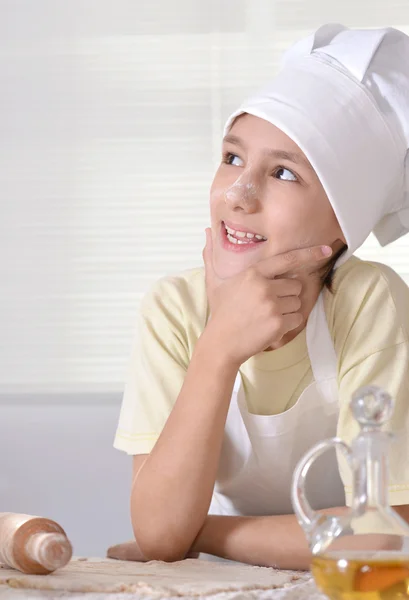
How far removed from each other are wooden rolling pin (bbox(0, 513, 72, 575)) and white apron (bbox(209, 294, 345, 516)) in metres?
0.41

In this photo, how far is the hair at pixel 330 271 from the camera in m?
1.29

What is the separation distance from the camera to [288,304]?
1.16m

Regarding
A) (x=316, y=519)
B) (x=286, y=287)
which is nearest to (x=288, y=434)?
(x=286, y=287)

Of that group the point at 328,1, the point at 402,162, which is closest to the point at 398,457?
the point at 402,162

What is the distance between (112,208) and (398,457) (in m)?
1.43

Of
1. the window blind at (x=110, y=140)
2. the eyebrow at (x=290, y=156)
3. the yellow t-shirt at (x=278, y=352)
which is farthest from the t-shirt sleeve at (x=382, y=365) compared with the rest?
the window blind at (x=110, y=140)

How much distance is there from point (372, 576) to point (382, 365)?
587 millimetres

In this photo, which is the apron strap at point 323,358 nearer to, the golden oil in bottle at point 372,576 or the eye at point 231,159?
the eye at point 231,159

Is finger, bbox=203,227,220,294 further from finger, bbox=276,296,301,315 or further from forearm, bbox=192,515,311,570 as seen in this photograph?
forearm, bbox=192,515,311,570

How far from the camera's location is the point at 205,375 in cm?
111

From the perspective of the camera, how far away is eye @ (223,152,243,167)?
1241 mm

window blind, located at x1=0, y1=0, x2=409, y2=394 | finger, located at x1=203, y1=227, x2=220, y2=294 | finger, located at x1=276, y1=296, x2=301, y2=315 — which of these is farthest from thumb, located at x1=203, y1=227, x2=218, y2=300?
window blind, located at x1=0, y1=0, x2=409, y2=394

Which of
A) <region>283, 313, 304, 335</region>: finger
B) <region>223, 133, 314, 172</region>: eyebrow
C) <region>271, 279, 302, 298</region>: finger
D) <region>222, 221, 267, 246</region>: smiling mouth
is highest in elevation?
<region>223, 133, 314, 172</region>: eyebrow

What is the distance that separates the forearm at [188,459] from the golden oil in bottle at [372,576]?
0.47 meters
